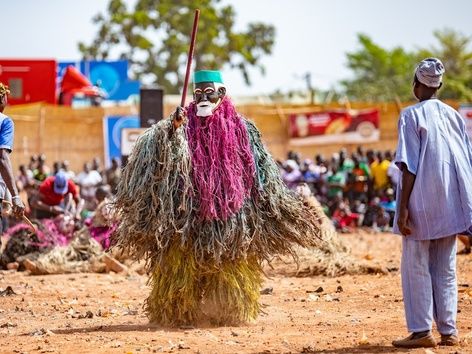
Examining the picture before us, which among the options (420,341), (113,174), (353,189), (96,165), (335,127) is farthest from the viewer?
(335,127)

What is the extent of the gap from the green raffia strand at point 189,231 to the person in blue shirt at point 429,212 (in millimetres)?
1480

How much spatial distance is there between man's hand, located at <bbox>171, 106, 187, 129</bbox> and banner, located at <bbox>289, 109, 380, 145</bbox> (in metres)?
22.5

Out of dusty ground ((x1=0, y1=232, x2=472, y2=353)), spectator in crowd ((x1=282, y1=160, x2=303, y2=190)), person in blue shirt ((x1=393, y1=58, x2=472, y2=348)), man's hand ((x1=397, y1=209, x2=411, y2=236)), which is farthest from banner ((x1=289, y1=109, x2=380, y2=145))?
man's hand ((x1=397, y1=209, x2=411, y2=236))

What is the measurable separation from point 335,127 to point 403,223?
23.7 m

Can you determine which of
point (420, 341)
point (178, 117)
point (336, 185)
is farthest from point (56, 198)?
point (420, 341)

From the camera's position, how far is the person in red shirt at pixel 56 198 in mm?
16109

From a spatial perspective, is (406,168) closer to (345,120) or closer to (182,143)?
(182,143)

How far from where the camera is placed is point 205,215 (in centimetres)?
→ 848

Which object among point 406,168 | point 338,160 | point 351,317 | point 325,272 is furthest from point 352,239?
point 406,168

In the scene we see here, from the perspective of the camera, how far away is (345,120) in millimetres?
30688

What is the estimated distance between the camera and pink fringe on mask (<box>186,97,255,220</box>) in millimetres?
8492

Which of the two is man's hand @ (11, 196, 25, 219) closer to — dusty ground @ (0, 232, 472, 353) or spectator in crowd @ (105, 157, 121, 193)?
dusty ground @ (0, 232, 472, 353)

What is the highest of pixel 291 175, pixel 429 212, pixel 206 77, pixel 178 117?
pixel 206 77

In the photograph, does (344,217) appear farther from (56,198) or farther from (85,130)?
(85,130)
